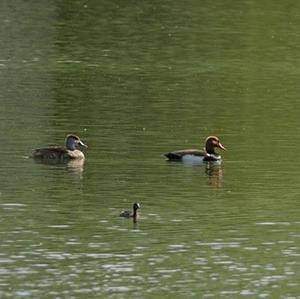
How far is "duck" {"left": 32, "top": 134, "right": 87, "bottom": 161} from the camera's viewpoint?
90.5 feet

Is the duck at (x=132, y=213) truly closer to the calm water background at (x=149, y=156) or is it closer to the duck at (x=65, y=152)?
the calm water background at (x=149, y=156)

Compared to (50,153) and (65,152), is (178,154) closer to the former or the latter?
(65,152)

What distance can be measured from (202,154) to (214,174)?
124 cm

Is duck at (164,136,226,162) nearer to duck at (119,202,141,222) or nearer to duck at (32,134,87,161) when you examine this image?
duck at (32,134,87,161)

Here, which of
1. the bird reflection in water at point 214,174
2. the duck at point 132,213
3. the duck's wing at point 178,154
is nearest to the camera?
the duck at point 132,213

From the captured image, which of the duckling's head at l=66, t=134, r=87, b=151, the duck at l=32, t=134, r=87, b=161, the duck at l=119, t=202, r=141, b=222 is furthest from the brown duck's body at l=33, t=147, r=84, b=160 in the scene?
the duck at l=119, t=202, r=141, b=222

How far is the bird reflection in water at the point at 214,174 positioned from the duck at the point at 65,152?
82.6 inches

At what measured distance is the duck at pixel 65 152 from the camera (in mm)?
27594

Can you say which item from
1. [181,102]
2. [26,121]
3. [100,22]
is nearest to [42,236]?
[26,121]

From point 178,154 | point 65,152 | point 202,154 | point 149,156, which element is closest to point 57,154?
point 65,152

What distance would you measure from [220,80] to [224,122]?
22.4 feet

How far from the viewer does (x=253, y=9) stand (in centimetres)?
5634

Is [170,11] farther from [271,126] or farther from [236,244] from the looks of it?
[236,244]

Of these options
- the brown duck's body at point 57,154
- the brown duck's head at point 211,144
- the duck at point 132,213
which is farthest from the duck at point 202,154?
the duck at point 132,213
